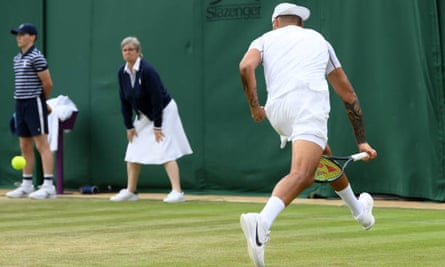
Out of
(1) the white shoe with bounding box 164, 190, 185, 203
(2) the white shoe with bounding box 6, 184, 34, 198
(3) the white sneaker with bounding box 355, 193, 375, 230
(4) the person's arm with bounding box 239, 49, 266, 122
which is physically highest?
(4) the person's arm with bounding box 239, 49, 266, 122

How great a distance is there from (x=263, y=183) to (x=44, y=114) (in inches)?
104

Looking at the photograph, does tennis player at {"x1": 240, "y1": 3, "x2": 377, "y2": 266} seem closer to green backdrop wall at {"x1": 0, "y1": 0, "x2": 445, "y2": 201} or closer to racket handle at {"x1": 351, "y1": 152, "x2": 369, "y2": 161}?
racket handle at {"x1": 351, "y1": 152, "x2": 369, "y2": 161}

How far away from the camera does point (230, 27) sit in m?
13.6

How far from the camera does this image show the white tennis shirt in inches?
273

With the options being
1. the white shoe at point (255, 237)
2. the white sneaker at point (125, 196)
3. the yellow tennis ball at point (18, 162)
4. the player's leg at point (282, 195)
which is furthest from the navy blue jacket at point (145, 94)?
the white shoe at point (255, 237)

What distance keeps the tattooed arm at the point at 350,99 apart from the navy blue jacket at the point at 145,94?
531 centimetres

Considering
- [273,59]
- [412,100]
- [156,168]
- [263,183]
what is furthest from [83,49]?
[273,59]

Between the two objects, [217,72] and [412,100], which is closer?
[412,100]

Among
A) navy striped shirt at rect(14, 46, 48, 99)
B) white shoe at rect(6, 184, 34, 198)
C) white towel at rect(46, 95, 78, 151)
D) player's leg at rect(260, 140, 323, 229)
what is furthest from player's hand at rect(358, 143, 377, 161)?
white towel at rect(46, 95, 78, 151)

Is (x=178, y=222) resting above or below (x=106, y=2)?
below

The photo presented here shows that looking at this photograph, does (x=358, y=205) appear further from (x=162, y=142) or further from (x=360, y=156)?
(x=162, y=142)

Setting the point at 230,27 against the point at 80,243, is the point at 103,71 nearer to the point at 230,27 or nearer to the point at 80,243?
the point at 230,27

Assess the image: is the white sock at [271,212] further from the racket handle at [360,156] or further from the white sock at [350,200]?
the white sock at [350,200]

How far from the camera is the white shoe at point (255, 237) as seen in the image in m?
6.20
